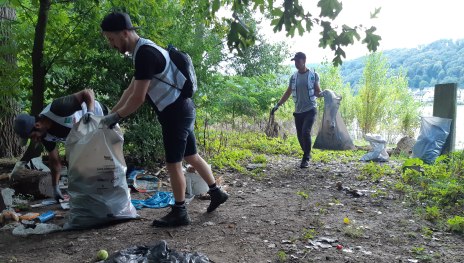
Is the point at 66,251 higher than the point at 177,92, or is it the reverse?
the point at 177,92

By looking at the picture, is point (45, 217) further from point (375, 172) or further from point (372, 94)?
point (372, 94)

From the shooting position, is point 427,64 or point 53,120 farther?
point 427,64

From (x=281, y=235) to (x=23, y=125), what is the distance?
2745mm

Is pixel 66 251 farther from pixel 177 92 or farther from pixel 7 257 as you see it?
pixel 177 92

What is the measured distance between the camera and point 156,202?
168 inches

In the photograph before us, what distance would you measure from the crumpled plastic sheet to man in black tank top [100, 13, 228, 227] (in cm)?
74

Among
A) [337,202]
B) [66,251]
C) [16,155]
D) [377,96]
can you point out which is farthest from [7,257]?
[377,96]

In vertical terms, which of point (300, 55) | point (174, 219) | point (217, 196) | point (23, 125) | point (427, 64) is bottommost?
point (174, 219)

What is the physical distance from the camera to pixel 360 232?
3.37 metres

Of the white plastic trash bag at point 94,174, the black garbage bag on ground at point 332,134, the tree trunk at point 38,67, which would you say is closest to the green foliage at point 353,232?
the white plastic trash bag at point 94,174

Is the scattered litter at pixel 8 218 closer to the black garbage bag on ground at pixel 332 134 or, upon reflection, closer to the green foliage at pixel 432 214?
the green foliage at pixel 432 214

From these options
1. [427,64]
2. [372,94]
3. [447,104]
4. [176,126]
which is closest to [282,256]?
[176,126]

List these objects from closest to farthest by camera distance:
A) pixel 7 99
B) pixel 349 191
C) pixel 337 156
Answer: pixel 349 191 → pixel 7 99 → pixel 337 156

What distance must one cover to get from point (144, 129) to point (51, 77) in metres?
1.50
